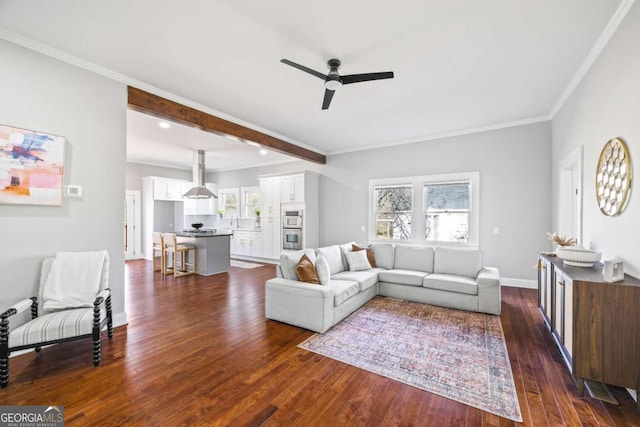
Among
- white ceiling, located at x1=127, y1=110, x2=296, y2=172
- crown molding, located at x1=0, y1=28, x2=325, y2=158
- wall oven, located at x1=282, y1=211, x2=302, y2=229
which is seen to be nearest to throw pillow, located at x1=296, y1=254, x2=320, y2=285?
crown molding, located at x1=0, y1=28, x2=325, y2=158

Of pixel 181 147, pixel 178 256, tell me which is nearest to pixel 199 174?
pixel 181 147

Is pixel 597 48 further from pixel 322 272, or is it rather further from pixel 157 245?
pixel 157 245

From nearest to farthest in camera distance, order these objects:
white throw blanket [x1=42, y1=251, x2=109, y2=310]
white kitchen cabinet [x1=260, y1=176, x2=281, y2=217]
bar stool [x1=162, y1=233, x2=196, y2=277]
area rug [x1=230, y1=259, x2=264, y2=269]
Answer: white throw blanket [x1=42, y1=251, x2=109, y2=310] → bar stool [x1=162, y1=233, x2=196, y2=277] → area rug [x1=230, y1=259, x2=264, y2=269] → white kitchen cabinet [x1=260, y1=176, x2=281, y2=217]

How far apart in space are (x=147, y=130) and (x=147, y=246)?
181 inches

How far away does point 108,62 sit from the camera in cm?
304

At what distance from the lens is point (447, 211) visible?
573cm

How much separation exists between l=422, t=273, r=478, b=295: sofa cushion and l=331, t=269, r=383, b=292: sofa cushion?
0.77m

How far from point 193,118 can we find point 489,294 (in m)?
4.96

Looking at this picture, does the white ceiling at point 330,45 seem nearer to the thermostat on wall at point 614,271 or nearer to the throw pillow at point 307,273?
the thermostat on wall at point 614,271

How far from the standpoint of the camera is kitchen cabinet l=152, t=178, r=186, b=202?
8.27 meters

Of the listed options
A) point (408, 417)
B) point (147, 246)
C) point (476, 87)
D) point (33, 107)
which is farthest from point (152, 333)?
point (147, 246)

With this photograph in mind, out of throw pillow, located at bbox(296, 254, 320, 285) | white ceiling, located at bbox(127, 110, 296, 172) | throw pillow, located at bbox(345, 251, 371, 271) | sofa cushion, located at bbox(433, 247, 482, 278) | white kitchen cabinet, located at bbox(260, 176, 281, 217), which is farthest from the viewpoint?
white kitchen cabinet, located at bbox(260, 176, 281, 217)

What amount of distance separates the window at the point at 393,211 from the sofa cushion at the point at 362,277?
6.42ft

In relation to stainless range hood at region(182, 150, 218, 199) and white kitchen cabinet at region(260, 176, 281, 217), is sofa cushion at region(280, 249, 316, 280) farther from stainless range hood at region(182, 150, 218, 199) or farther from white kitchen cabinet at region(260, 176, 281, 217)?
white kitchen cabinet at region(260, 176, 281, 217)
